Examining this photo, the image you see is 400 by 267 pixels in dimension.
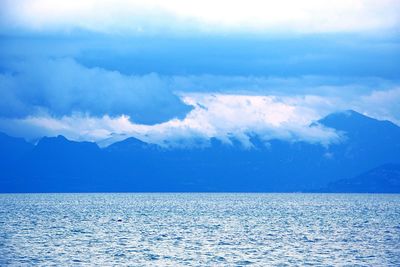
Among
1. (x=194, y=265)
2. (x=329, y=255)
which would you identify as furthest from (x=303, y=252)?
(x=194, y=265)

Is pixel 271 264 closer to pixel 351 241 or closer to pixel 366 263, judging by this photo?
pixel 366 263

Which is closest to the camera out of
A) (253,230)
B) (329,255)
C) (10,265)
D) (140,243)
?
(10,265)

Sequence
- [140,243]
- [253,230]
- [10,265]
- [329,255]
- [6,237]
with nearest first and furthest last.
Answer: [10,265]
[329,255]
[140,243]
[6,237]
[253,230]

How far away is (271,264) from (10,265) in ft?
101

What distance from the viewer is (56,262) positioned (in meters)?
90.2

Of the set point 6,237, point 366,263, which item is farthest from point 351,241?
point 6,237

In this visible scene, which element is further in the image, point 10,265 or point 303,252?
point 303,252

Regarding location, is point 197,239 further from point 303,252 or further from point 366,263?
point 366,263

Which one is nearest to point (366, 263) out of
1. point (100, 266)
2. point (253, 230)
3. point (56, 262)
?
point (100, 266)

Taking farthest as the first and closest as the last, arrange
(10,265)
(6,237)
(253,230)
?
(253,230) → (6,237) → (10,265)

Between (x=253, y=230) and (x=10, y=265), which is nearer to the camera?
(x=10, y=265)

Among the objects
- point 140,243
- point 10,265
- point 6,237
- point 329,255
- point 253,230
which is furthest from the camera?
point 253,230

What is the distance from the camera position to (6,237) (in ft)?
403

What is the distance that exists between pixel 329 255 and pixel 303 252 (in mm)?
4405
